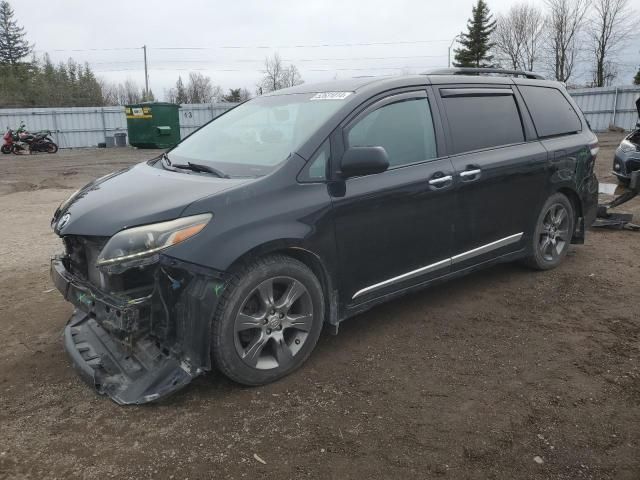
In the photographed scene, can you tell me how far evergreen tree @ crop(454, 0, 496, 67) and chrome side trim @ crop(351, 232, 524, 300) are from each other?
171 feet

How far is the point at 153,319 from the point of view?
9.31 ft

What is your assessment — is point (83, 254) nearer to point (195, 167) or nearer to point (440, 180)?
point (195, 167)

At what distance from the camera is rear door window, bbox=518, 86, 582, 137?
15.8 feet

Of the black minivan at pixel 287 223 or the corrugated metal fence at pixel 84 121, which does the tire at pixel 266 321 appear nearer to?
the black minivan at pixel 287 223

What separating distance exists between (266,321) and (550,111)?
353 cm

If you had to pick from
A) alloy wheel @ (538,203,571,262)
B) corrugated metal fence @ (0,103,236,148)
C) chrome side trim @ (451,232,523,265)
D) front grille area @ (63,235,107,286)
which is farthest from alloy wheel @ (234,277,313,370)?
corrugated metal fence @ (0,103,236,148)

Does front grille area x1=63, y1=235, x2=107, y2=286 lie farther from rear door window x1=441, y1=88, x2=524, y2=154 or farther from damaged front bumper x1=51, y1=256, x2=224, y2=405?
rear door window x1=441, y1=88, x2=524, y2=154

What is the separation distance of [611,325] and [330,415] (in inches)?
92.3

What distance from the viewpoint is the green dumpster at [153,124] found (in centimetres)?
2345

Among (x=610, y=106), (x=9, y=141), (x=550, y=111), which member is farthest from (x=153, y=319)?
(x=610, y=106)

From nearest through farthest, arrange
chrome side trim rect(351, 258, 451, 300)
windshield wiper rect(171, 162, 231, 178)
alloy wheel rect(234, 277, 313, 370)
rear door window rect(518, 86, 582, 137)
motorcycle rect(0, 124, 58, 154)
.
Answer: alloy wheel rect(234, 277, 313, 370) → windshield wiper rect(171, 162, 231, 178) → chrome side trim rect(351, 258, 451, 300) → rear door window rect(518, 86, 582, 137) → motorcycle rect(0, 124, 58, 154)

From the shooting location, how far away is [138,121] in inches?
941

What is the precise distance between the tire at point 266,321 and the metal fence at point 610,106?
24650mm

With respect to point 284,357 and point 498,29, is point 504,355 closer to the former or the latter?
point 284,357
